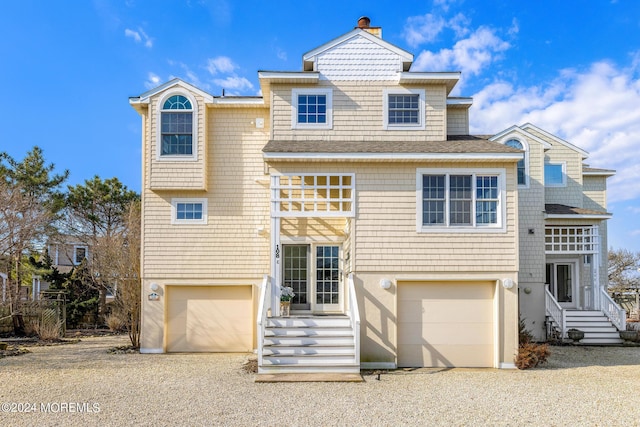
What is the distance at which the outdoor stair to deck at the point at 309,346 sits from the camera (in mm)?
10344

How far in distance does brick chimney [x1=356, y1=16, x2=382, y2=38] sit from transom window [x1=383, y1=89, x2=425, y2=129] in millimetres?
2368

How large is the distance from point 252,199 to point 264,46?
14.1ft

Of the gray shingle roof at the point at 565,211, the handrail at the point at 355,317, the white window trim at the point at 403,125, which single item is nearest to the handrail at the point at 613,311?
the gray shingle roof at the point at 565,211

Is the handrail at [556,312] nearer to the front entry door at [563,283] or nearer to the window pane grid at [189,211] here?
the front entry door at [563,283]

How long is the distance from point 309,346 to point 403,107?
6799 millimetres

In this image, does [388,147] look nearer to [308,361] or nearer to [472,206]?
[472,206]

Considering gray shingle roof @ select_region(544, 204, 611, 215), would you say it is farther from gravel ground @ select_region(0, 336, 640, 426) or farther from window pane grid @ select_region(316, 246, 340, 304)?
window pane grid @ select_region(316, 246, 340, 304)

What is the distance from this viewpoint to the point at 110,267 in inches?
774

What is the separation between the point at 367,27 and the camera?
1446 centimetres

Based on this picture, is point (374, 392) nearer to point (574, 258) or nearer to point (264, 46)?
point (264, 46)

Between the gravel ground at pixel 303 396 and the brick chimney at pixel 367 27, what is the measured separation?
9.57m

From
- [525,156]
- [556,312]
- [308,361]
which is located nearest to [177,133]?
[308,361]

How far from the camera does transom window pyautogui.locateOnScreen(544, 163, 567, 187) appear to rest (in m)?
18.1

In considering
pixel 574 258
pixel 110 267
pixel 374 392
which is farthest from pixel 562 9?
pixel 110 267
